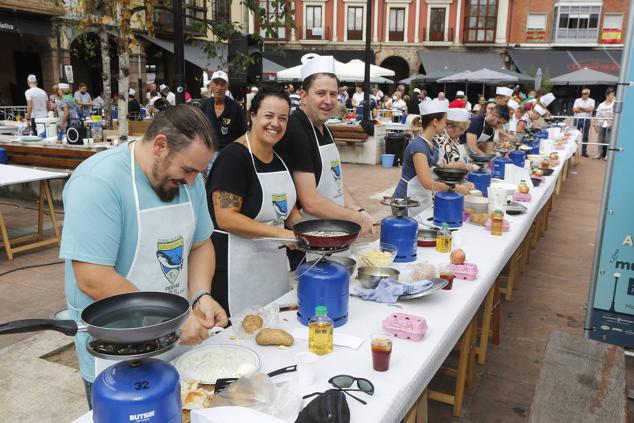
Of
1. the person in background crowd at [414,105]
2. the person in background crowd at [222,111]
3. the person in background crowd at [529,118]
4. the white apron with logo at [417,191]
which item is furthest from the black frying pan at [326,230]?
the person in background crowd at [529,118]

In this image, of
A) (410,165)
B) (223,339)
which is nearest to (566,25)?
(410,165)

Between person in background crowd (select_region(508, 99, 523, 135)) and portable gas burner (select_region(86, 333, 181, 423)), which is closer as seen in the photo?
portable gas burner (select_region(86, 333, 181, 423))

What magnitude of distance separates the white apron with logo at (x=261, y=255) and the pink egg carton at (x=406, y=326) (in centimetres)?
81

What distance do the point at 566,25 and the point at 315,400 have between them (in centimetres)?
3266

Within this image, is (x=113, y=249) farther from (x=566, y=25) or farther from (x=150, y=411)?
(x=566, y=25)

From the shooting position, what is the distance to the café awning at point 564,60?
27672 millimetres

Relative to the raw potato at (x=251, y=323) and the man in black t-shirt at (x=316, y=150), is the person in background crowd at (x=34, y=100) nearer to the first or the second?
the man in black t-shirt at (x=316, y=150)

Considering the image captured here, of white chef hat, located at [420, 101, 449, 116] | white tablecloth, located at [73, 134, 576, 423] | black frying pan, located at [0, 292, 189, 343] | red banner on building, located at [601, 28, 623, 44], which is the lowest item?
white tablecloth, located at [73, 134, 576, 423]

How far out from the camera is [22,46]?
18.7 meters

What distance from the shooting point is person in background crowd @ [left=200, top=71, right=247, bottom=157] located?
5.77 metres

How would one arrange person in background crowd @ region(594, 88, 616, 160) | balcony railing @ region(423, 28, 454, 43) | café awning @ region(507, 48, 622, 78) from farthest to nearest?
1. balcony railing @ region(423, 28, 454, 43)
2. café awning @ region(507, 48, 622, 78)
3. person in background crowd @ region(594, 88, 616, 160)

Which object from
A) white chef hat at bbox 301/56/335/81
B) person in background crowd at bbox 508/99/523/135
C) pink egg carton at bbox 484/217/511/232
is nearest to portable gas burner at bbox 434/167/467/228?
pink egg carton at bbox 484/217/511/232

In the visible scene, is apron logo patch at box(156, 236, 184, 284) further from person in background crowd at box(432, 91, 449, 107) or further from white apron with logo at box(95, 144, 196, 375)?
person in background crowd at box(432, 91, 449, 107)

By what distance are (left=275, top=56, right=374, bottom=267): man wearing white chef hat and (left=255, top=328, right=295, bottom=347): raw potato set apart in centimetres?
106
